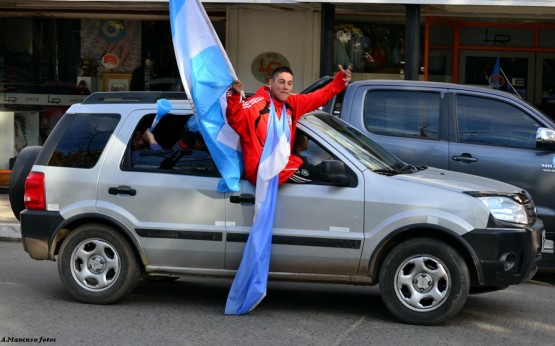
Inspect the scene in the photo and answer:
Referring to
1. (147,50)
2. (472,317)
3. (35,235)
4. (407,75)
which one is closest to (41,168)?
(35,235)

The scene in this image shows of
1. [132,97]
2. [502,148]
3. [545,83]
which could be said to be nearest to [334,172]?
[132,97]

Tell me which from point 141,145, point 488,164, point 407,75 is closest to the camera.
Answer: point 141,145

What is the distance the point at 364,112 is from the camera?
9531 mm

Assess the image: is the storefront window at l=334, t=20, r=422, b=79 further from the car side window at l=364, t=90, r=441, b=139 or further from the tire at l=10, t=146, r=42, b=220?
the tire at l=10, t=146, r=42, b=220

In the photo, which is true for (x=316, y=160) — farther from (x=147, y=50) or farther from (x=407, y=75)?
(x=147, y=50)

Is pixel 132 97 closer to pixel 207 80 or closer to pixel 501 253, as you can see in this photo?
pixel 207 80

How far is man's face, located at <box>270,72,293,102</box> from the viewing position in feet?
25.1

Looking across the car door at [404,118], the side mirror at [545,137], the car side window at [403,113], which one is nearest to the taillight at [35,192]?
the car door at [404,118]

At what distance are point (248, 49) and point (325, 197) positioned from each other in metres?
7.99

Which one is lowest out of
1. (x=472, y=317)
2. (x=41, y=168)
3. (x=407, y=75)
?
(x=472, y=317)

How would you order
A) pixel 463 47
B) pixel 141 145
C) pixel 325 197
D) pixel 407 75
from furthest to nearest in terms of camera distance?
pixel 463 47 → pixel 407 75 → pixel 141 145 → pixel 325 197

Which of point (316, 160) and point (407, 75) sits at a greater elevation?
point (407, 75)

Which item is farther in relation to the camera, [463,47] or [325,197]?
[463,47]

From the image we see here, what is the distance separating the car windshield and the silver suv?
0.02 metres
